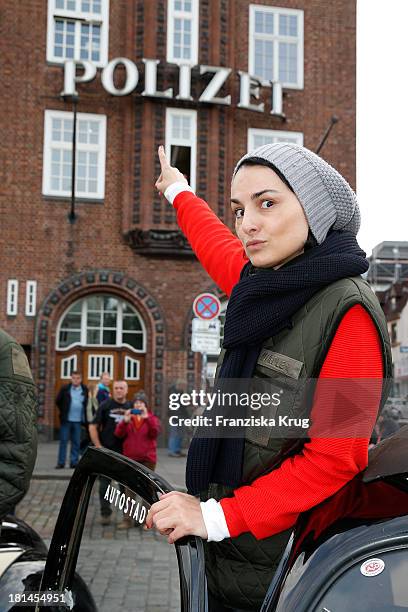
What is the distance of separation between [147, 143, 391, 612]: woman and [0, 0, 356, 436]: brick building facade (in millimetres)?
15930

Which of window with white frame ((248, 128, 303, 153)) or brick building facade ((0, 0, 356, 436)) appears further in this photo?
window with white frame ((248, 128, 303, 153))

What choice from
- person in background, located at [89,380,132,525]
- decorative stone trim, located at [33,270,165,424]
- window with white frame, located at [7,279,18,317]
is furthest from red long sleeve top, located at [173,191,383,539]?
window with white frame, located at [7,279,18,317]

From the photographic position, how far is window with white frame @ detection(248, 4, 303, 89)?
19.2 meters

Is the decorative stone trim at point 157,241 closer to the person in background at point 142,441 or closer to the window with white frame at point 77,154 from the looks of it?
the window with white frame at point 77,154

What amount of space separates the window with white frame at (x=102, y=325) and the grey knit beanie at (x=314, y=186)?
1667cm

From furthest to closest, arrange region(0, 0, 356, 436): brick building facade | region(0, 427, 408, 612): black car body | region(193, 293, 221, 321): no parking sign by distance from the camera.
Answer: region(0, 0, 356, 436): brick building facade → region(193, 293, 221, 321): no parking sign → region(0, 427, 408, 612): black car body

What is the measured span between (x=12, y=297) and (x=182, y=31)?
26.0 feet

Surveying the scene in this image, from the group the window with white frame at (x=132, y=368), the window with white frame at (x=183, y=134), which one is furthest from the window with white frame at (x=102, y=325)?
the window with white frame at (x=183, y=134)

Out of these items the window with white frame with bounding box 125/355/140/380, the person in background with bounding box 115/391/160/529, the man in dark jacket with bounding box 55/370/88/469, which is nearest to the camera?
the person in background with bounding box 115/391/160/529

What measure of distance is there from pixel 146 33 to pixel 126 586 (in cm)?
1798

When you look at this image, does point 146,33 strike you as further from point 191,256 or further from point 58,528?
point 58,528

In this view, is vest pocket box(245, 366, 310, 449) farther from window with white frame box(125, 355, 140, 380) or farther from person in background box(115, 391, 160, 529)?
window with white frame box(125, 355, 140, 380)

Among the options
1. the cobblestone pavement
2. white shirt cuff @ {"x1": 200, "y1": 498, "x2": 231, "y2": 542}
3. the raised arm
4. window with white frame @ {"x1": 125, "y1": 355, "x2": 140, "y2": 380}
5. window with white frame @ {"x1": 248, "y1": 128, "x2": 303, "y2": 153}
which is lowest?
window with white frame @ {"x1": 125, "y1": 355, "x2": 140, "y2": 380}

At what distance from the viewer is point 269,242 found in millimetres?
1569
